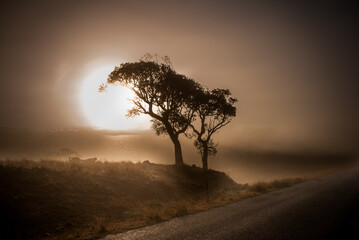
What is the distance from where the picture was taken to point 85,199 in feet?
47.2

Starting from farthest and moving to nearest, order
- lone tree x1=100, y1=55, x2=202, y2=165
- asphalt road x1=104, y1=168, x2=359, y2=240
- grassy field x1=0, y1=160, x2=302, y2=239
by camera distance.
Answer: lone tree x1=100, y1=55, x2=202, y2=165, grassy field x1=0, y1=160, x2=302, y2=239, asphalt road x1=104, y1=168, x2=359, y2=240

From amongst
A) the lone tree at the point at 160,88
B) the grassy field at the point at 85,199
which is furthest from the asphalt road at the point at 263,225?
the lone tree at the point at 160,88

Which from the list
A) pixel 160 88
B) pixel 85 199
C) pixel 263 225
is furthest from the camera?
pixel 160 88

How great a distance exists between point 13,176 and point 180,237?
12.6 meters

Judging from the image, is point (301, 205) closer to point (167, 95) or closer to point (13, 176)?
point (13, 176)

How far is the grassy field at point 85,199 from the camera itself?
32.7 feet

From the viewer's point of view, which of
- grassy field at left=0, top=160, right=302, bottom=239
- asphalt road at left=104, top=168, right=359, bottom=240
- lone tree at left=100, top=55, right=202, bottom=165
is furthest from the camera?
lone tree at left=100, top=55, right=202, bottom=165

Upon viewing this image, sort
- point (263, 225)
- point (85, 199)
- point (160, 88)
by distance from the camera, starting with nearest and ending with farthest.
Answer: point (263, 225)
point (85, 199)
point (160, 88)

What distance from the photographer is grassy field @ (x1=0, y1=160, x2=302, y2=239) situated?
32.7 feet

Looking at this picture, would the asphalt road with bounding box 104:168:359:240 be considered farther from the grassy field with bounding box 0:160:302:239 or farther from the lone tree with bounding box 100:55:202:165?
the lone tree with bounding box 100:55:202:165

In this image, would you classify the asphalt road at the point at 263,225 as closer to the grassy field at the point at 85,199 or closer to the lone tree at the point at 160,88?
the grassy field at the point at 85,199

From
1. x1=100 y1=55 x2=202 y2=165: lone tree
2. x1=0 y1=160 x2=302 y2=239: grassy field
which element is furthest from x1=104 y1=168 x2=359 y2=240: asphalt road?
x1=100 y1=55 x2=202 y2=165: lone tree

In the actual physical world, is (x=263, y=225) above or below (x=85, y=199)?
below

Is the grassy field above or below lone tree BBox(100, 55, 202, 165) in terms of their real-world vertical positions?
below
